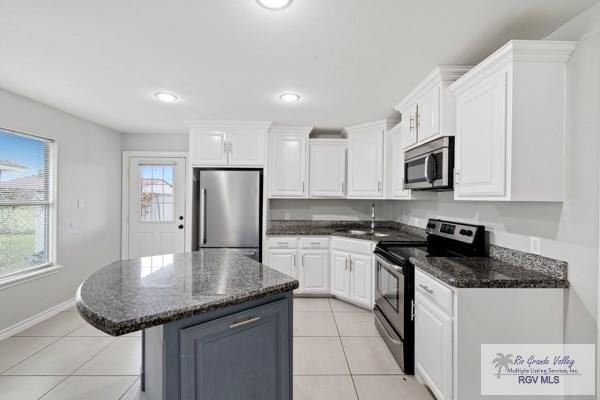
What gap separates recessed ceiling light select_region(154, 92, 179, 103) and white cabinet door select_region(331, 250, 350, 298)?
8.44 ft

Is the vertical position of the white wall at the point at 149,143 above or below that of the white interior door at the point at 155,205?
above

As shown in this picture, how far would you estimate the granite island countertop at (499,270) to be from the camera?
1506 millimetres

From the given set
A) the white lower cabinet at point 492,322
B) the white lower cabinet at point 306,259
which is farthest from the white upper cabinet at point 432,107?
the white lower cabinet at point 306,259

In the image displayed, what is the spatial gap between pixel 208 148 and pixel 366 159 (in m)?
2.13

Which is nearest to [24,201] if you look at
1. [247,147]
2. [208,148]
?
[208,148]

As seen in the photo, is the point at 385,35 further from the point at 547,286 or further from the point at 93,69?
the point at 93,69

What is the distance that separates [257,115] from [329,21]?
193 centimetres

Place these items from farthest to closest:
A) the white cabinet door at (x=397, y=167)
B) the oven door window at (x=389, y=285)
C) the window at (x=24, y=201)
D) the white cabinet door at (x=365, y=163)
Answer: the white cabinet door at (x=365, y=163), the white cabinet door at (x=397, y=167), the window at (x=24, y=201), the oven door window at (x=389, y=285)

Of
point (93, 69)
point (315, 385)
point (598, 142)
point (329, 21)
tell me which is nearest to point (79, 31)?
point (93, 69)

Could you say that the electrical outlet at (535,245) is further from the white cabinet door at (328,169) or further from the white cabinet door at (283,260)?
the white cabinet door at (283,260)

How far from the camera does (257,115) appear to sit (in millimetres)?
3354

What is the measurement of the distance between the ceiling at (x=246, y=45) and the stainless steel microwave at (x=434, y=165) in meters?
0.59

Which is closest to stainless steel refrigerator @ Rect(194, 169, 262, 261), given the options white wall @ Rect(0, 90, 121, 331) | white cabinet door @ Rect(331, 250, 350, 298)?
white cabinet door @ Rect(331, 250, 350, 298)

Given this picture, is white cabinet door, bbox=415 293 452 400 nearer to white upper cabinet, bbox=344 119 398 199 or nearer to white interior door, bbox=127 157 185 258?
white upper cabinet, bbox=344 119 398 199
